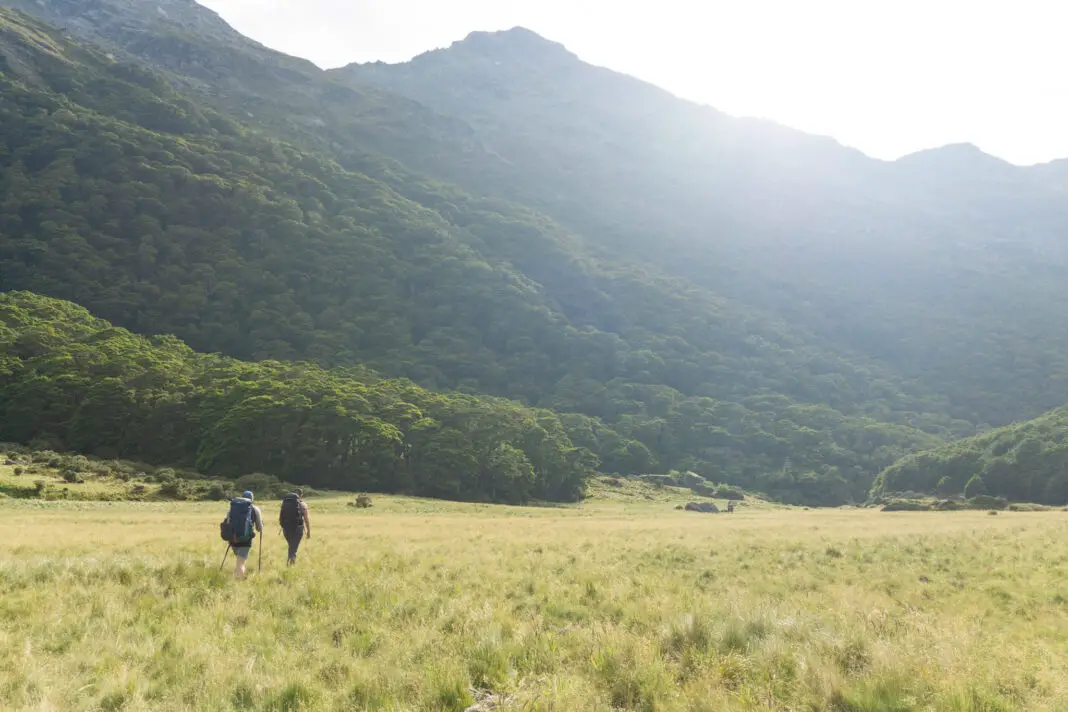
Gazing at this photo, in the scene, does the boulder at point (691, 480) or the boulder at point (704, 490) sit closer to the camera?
the boulder at point (704, 490)

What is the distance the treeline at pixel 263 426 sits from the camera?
73.0 m

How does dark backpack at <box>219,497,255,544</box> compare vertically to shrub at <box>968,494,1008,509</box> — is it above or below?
above

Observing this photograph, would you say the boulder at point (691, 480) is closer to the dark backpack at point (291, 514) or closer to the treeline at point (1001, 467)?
the treeline at point (1001, 467)

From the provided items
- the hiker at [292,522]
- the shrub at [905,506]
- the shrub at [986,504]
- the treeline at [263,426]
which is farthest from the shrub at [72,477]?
the shrub at [986,504]

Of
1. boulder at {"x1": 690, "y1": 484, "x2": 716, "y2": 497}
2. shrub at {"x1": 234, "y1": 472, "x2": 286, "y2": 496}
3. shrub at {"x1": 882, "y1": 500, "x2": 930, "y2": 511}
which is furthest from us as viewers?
boulder at {"x1": 690, "y1": 484, "x2": 716, "y2": 497}

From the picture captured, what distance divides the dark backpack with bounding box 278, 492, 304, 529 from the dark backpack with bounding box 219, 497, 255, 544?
180cm

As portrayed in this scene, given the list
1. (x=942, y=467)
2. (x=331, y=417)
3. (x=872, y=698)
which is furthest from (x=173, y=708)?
(x=942, y=467)

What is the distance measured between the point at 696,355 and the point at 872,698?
19775 centimetres

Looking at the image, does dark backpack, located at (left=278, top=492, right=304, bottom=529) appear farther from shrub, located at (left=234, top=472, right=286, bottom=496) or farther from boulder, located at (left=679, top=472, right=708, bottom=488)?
boulder, located at (left=679, top=472, right=708, bottom=488)

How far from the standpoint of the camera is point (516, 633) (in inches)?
332

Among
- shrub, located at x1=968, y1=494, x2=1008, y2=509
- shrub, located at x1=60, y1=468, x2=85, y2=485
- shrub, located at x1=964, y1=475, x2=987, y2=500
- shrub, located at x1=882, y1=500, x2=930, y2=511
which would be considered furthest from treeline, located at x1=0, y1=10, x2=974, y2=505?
shrub, located at x1=60, y1=468, x2=85, y2=485

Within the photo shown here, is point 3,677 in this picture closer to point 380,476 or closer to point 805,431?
point 380,476

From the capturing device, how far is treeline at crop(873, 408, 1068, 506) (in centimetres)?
10150

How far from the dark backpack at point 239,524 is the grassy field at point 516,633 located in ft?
2.42
